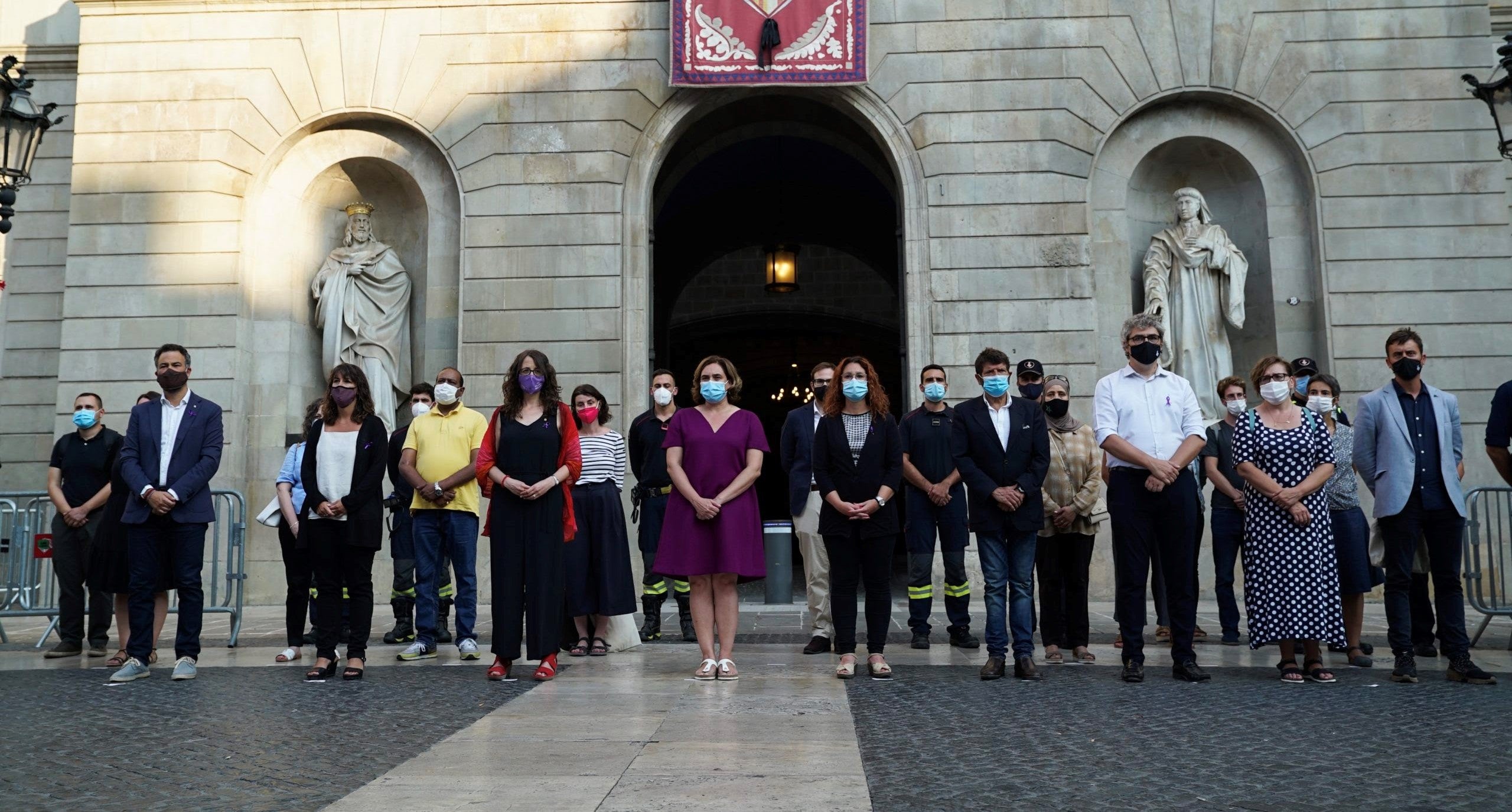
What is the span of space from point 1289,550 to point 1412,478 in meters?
0.92

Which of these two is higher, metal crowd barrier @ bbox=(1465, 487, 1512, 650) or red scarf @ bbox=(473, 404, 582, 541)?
red scarf @ bbox=(473, 404, 582, 541)

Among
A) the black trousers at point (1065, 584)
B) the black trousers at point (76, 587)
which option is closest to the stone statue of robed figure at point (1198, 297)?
the black trousers at point (1065, 584)

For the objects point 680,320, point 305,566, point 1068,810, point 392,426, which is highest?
point 680,320

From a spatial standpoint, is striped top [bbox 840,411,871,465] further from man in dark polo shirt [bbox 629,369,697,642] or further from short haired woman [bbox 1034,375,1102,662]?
man in dark polo shirt [bbox 629,369,697,642]

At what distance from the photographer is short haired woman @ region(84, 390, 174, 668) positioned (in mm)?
7496

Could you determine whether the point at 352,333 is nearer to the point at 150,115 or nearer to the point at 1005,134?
the point at 150,115

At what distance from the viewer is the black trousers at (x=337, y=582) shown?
7047 millimetres

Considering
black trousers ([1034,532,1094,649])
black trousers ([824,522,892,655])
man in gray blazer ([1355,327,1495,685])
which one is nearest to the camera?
black trousers ([824,522,892,655])

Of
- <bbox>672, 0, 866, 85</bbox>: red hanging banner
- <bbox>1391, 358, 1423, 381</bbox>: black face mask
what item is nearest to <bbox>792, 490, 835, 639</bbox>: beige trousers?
<bbox>1391, 358, 1423, 381</bbox>: black face mask

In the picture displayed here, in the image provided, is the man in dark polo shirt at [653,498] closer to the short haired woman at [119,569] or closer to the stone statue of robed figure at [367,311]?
the short haired woman at [119,569]

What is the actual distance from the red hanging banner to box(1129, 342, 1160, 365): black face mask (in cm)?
679

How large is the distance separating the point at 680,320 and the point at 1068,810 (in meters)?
20.3

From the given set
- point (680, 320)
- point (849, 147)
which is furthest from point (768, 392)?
point (849, 147)

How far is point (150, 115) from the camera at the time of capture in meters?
13.3
